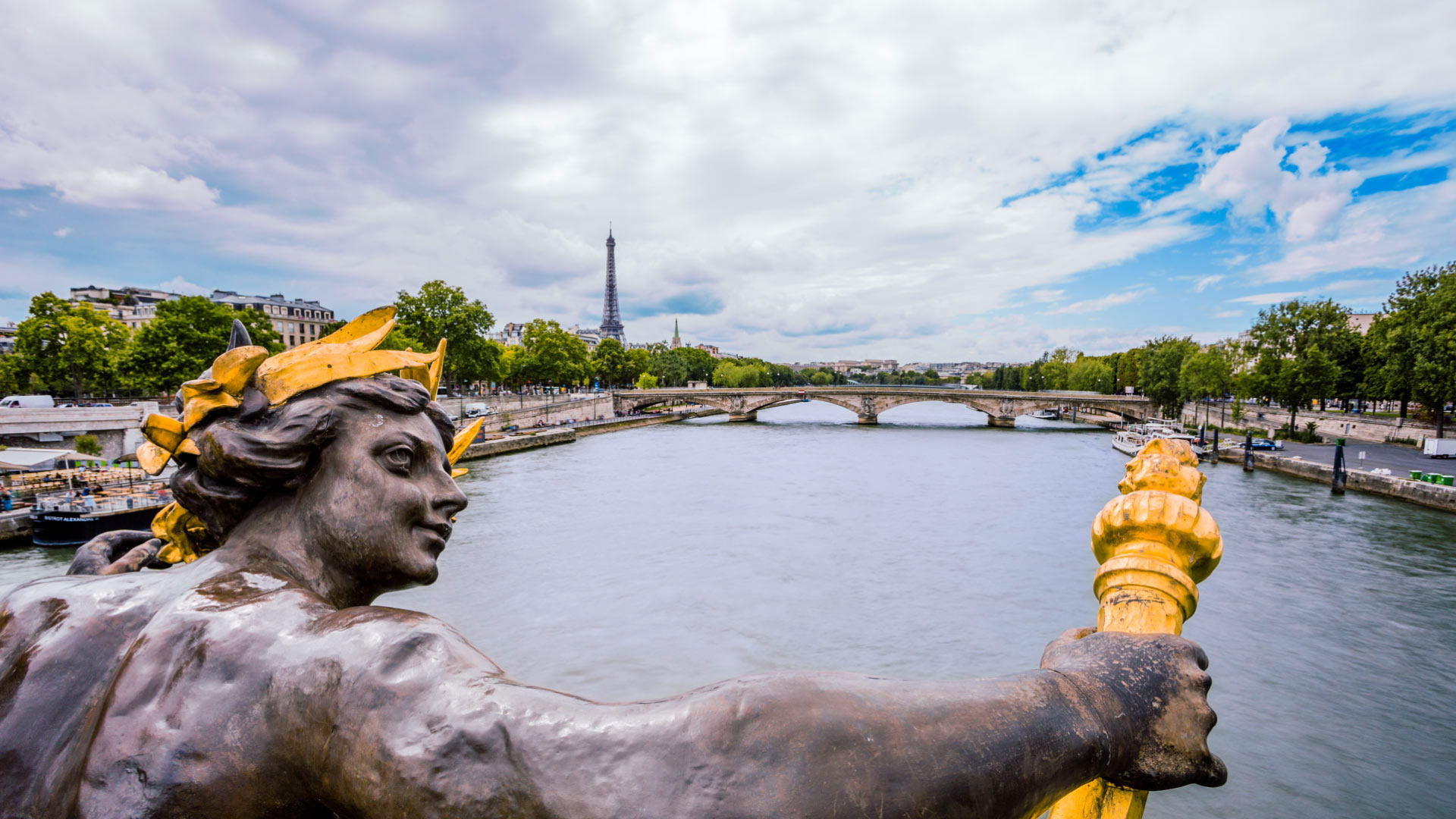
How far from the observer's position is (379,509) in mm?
1123

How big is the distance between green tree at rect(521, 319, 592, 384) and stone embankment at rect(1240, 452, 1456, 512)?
1751 inches

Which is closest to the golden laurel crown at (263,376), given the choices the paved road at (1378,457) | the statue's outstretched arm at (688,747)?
the statue's outstretched arm at (688,747)

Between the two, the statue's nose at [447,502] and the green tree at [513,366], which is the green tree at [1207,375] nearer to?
the green tree at [513,366]

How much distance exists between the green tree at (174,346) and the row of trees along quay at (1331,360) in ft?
152

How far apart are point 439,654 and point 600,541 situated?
17.6m

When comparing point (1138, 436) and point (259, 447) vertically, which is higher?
point (259, 447)

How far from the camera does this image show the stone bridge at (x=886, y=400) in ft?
168

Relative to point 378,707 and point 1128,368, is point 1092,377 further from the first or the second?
point 378,707

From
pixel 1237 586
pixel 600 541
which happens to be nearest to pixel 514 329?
pixel 600 541

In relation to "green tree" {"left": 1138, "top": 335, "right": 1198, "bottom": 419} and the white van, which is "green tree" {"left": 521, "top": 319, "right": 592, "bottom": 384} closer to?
the white van

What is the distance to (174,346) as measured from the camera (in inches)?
1081

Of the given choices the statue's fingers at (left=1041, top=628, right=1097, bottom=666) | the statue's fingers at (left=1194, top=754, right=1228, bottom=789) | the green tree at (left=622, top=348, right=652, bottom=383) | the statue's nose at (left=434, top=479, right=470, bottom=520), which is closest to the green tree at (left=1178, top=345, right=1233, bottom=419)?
the green tree at (left=622, top=348, right=652, bottom=383)

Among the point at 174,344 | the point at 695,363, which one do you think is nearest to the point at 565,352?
the point at 174,344

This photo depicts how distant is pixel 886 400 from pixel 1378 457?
3104 cm
